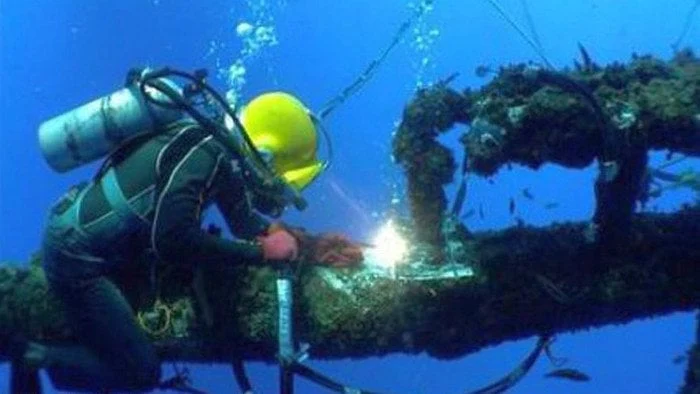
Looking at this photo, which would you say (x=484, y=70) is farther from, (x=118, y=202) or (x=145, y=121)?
(x=118, y=202)

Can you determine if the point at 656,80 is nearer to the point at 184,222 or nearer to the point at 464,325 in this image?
the point at 464,325

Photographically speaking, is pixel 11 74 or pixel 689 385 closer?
pixel 689 385

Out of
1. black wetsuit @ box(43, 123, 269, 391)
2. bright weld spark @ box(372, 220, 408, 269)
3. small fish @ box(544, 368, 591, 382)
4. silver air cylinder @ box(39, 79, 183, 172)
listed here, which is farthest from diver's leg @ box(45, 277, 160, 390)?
small fish @ box(544, 368, 591, 382)

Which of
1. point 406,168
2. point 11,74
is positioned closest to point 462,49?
point 11,74

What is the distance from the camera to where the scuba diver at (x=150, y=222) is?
17.3 ft

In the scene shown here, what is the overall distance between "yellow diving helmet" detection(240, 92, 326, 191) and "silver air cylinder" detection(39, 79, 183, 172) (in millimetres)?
566

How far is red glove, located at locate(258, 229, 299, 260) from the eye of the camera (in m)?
5.66

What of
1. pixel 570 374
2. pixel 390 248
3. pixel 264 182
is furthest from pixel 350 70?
pixel 264 182

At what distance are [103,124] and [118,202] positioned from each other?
46 centimetres

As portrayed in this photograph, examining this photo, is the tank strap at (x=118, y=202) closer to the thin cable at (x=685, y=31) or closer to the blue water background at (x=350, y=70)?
the thin cable at (x=685, y=31)

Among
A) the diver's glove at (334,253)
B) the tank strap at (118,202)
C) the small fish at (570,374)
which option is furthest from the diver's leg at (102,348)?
the small fish at (570,374)

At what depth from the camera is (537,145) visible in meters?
5.47

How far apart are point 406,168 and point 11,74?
42850mm

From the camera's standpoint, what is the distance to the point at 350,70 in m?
45.7
